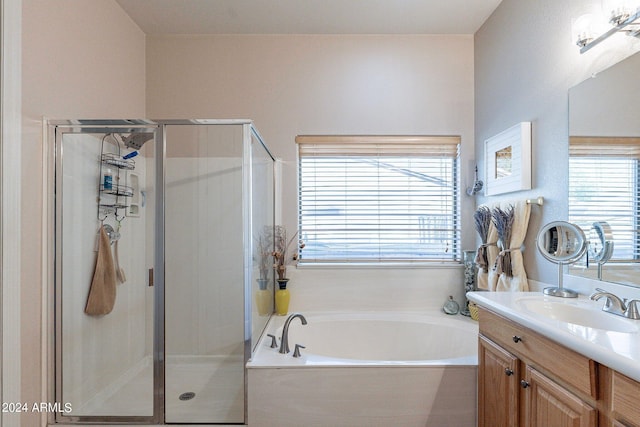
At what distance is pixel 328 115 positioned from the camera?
262 cm

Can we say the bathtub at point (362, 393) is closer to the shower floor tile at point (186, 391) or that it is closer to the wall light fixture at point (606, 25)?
the shower floor tile at point (186, 391)

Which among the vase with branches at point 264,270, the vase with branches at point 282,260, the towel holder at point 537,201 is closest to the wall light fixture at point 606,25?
the towel holder at point 537,201

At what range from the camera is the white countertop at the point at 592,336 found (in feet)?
2.66

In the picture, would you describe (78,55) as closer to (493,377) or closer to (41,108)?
(41,108)

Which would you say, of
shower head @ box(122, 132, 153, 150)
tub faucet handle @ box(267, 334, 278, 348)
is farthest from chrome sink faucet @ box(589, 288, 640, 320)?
shower head @ box(122, 132, 153, 150)

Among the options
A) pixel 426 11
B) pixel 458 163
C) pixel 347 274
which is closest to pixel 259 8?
pixel 426 11

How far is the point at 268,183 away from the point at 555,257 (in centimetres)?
178

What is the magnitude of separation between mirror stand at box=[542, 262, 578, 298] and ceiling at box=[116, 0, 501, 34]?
182 cm

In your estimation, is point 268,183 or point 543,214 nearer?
point 543,214

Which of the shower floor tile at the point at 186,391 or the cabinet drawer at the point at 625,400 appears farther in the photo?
the shower floor tile at the point at 186,391

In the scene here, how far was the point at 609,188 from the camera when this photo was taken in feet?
4.55

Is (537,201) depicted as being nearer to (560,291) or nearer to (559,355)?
(560,291)

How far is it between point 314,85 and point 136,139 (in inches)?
54.8

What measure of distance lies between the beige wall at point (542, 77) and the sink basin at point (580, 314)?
0.33 m
